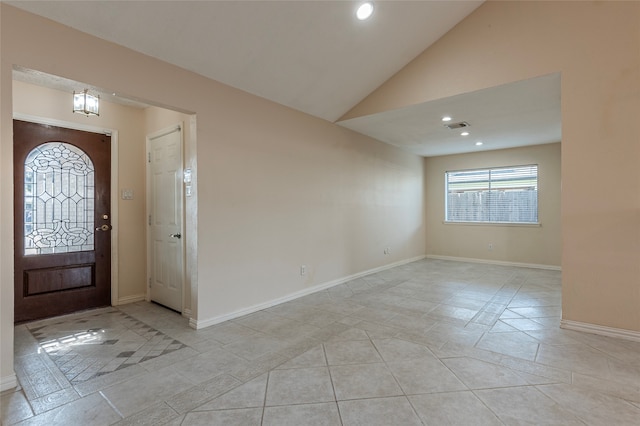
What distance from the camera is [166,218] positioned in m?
3.95

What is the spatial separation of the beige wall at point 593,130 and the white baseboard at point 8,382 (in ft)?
15.1

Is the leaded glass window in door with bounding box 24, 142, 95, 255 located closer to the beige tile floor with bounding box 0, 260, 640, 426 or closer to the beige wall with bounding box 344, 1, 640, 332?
the beige tile floor with bounding box 0, 260, 640, 426

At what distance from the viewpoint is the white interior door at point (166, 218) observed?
3.73 metres

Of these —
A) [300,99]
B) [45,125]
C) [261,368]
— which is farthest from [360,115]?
[45,125]

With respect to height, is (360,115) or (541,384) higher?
(360,115)

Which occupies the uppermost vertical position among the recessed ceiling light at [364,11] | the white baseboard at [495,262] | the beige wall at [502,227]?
the recessed ceiling light at [364,11]

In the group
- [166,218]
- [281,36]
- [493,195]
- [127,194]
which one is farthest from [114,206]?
[493,195]

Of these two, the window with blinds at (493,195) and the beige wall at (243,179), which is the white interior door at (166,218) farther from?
the window with blinds at (493,195)

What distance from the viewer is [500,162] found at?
687 cm

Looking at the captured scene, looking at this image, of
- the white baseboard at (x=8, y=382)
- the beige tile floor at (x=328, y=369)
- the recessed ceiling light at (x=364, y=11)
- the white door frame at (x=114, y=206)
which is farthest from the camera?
the white door frame at (x=114, y=206)

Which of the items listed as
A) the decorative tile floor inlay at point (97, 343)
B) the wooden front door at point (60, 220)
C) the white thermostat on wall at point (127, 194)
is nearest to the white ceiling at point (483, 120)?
the white thermostat on wall at point (127, 194)

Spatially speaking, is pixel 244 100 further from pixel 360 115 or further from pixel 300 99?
pixel 360 115

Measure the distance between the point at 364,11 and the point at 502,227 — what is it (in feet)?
18.5

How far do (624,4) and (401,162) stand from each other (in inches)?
166
